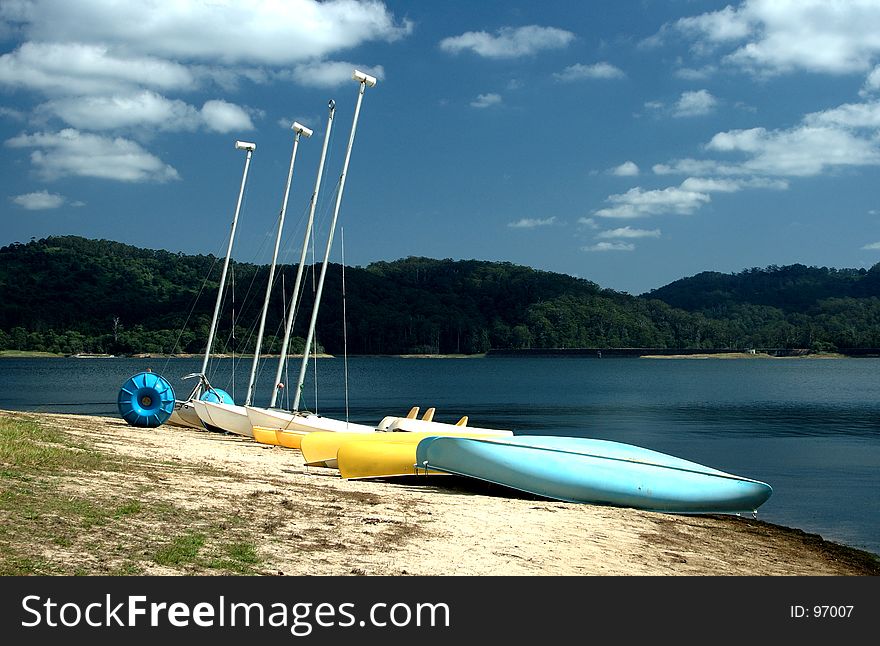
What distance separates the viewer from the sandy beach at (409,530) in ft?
33.7

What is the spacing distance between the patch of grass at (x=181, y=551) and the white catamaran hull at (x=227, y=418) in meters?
19.8

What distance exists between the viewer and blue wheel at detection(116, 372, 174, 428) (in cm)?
2981

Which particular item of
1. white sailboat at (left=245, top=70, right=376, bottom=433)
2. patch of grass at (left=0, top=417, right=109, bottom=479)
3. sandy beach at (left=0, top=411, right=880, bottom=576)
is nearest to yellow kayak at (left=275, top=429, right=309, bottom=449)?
white sailboat at (left=245, top=70, right=376, bottom=433)

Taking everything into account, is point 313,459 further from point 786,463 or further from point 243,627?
point 786,463

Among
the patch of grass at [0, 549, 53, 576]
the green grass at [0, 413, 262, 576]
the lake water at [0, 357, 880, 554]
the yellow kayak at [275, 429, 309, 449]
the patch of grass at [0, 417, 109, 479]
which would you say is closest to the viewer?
the patch of grass at [0, 549, 53, 576]

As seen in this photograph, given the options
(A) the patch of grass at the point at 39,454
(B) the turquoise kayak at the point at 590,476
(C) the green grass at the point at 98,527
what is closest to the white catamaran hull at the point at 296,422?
(B) the turquoise kayak at the point at 590,476

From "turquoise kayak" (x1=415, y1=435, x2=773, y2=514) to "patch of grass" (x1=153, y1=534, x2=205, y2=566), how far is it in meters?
8.11

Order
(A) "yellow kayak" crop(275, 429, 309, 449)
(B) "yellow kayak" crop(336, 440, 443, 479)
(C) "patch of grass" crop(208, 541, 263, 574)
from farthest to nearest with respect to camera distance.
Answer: (A) "yellow kayak" crop(275, 429, 309, 449) < (B) "yellow kayak" crop(336, 440, 443, 479) < (C) "patch of grass" crop(208, 541, 263, 574)

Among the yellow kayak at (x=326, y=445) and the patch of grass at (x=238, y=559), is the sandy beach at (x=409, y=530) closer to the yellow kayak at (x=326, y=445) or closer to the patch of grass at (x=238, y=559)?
the patch of grass at (x=238, y=559)

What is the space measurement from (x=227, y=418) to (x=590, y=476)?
1629 cm

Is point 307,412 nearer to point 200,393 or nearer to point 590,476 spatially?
point 200,393

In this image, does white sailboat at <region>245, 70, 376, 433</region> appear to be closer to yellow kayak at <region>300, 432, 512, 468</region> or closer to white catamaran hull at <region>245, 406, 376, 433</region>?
white catamaran hull at <region>245, 406, 376, 433</region>

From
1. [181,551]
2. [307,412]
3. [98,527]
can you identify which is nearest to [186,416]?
[307,412]

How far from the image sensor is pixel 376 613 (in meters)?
8.06
